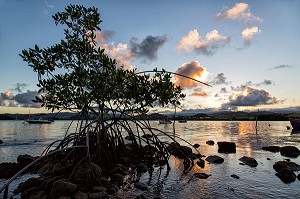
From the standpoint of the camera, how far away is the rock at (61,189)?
9.77 metres

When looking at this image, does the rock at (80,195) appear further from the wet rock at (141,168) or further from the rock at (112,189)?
the wet rock at (141,168)

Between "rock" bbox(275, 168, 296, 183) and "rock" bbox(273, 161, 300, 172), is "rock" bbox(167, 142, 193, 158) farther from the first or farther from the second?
"rock" bbox(275, 168, 296, 183)

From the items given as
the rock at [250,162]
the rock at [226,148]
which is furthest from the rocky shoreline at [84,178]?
the rock at [226,148]

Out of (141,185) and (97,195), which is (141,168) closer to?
(141,185)

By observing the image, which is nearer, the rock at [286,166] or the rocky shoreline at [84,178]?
the rocky shoreline at [84,178]

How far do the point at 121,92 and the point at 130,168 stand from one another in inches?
217

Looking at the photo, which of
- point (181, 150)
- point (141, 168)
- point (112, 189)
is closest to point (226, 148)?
point (181, 150)

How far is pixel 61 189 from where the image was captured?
986 centimetres

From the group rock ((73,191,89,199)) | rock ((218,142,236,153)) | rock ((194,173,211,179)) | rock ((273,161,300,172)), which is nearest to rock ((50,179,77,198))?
rock ((73,191,89,199))

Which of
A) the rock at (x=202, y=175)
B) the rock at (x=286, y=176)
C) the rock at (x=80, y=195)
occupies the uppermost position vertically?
the rock at (x=80, y=195)

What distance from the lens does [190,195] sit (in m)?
11.1

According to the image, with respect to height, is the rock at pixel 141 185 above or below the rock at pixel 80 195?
below

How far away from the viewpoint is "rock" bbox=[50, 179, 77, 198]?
9775 mm

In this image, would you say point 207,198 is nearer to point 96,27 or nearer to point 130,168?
point 130,168
